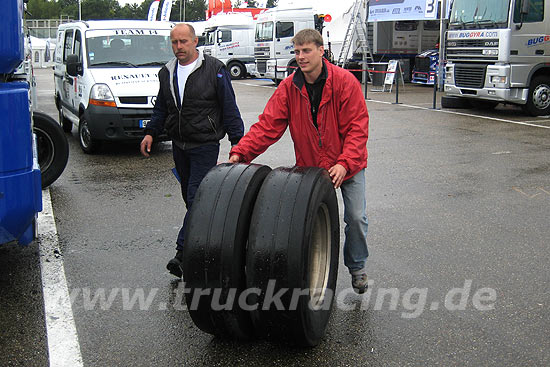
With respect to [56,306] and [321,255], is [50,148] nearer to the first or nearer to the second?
[56,306]

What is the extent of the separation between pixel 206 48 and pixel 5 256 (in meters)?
29.3

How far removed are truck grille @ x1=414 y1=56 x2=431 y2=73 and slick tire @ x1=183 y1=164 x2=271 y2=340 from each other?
75.6 feet

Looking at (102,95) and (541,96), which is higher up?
(102,95)

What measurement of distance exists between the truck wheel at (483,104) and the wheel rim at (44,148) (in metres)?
12.6

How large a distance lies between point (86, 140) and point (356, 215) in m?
7.37

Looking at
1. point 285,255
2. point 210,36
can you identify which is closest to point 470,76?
point 285,255

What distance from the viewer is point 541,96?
50.0 ft

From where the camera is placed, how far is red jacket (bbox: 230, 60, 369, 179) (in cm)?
412

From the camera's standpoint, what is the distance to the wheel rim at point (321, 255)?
13.0ft

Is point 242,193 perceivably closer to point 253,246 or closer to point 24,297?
point 253,246

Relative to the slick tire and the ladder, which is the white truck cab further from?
the slick tire

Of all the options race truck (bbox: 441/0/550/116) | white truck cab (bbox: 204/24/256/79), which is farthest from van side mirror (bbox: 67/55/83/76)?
white truck cab (bbox: 204/24/256/79)

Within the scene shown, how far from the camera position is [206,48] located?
33719 millimetres

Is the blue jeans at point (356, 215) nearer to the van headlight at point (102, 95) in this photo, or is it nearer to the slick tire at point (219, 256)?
the slick tire at point (219, 256)
